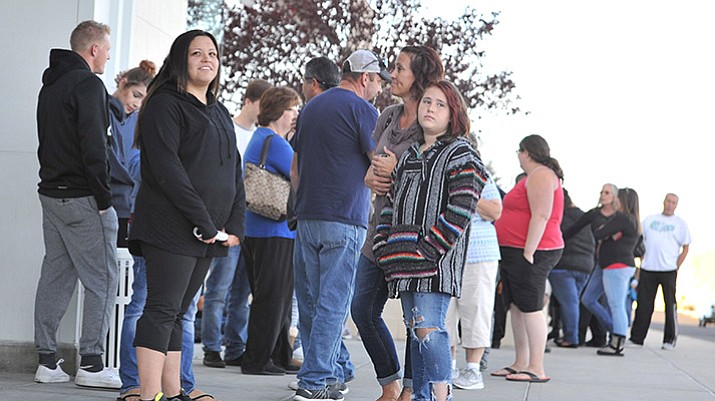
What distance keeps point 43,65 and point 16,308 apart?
5.38 ft

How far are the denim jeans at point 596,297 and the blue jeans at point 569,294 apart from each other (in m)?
0.35

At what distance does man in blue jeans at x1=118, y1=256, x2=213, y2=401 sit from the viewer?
226 inches

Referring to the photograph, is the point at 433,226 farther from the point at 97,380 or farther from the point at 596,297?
the point at 596,297

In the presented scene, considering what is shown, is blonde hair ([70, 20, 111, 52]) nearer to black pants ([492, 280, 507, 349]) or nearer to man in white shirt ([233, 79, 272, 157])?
man in white shirt ([233, 79, 272, 157])

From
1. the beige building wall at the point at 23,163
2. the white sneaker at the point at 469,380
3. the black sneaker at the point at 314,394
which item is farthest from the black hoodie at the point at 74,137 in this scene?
the white sneaker at the point at 469,380

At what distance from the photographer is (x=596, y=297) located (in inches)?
546

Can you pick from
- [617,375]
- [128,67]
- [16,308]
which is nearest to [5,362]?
[16,308]

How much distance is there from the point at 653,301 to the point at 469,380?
A: 680 cm

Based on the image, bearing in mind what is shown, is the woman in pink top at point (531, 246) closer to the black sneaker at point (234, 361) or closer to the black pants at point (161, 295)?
the black sneaker at point (234, 361)

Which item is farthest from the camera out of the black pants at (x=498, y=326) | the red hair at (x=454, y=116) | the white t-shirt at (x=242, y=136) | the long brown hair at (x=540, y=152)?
the black pants at (x=498, y=326)

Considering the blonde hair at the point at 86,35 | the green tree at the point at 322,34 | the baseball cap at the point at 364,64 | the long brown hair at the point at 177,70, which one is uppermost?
the green tree at the point at 322,34

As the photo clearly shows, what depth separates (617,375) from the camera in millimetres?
9609

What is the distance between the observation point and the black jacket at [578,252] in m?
13.2

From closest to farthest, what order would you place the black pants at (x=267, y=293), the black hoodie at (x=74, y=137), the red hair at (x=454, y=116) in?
the red hair at (x=454, y=116), the black hoodie at (x=74, y=137), the black pants at (x=267, y=293)
